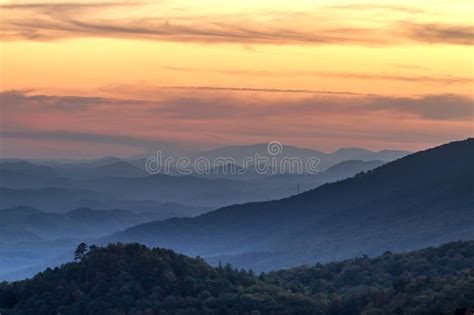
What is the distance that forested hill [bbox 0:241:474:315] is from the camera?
10764 cm

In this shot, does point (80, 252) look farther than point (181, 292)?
Yes

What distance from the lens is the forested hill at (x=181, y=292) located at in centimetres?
10764

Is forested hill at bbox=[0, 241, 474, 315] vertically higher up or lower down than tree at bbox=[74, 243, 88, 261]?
lower down

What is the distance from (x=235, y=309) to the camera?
10925cm

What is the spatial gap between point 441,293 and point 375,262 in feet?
158

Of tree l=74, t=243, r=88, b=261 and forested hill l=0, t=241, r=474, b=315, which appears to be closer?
forested hill l=0, t=241, r=474, b=315

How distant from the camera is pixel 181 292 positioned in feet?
381

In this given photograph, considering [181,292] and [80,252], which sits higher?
[80,252]

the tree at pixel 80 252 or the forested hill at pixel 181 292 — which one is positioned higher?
the tree at pixel 80 252

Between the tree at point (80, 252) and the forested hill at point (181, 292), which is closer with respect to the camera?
the forested hill at point (181, 292)

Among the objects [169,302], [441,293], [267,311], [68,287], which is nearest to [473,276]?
[441,293]

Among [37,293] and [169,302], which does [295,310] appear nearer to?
[169,302]

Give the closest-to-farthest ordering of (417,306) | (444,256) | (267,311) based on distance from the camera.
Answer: (417,306) → (267,311) → (444,256)

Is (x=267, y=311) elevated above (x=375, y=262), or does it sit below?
below
